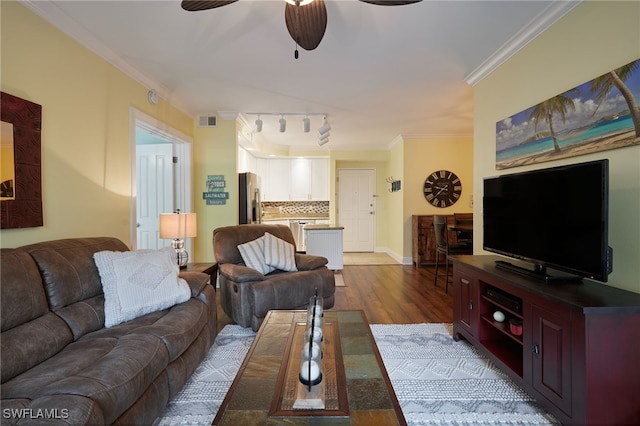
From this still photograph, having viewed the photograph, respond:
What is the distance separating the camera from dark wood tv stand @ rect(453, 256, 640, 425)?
1.35 m

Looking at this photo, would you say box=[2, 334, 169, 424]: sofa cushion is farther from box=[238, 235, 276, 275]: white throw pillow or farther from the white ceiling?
the white ceiling

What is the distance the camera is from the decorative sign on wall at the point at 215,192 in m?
4.29

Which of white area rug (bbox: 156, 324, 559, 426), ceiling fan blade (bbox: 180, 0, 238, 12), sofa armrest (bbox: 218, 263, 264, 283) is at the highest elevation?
ceiling fan blade (bbox: 180, 0, 238, 12)

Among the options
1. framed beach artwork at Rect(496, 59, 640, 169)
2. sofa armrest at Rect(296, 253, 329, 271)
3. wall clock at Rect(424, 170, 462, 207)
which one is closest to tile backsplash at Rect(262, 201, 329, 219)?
wall clock at Rect(424, 170, 462, 207)

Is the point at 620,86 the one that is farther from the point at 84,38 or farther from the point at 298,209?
the point at 298,209

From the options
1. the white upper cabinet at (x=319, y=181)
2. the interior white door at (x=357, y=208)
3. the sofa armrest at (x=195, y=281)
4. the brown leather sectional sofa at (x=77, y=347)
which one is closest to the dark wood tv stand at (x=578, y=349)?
the brown leather sectional sofa at (x=77, y=347)

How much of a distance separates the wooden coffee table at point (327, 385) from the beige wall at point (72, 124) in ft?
5.61

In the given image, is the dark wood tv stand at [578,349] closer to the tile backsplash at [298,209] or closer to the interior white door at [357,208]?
the tile backsplash at [298,209]

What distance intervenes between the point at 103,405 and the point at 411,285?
391cm

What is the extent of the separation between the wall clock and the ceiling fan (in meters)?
4.46

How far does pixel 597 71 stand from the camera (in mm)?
1804

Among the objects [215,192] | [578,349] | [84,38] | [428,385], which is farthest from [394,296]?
[84,38]

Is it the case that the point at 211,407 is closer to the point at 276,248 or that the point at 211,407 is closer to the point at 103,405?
the point at 103,405

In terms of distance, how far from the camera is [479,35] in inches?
93.7
